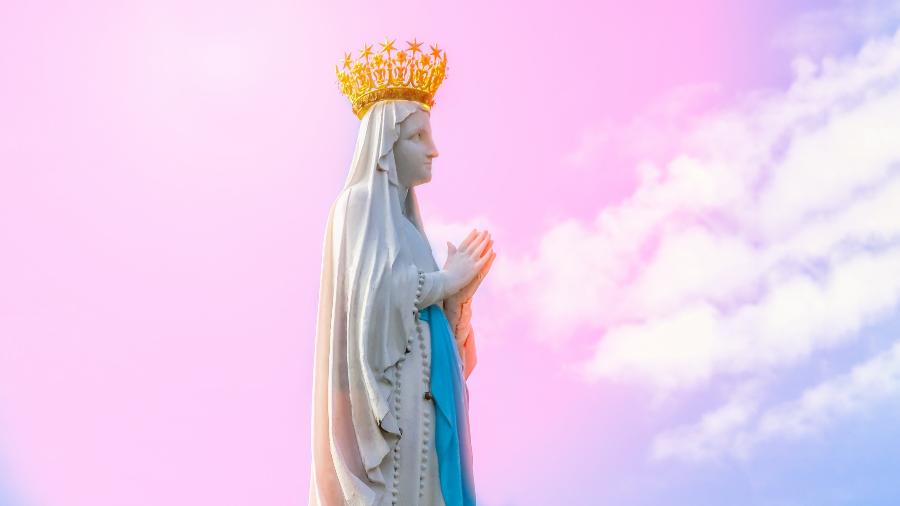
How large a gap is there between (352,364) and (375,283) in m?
0.59

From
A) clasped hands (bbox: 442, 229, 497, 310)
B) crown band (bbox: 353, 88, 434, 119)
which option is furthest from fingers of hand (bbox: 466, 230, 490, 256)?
crown band (bbox: 353, 88, 434, 119)

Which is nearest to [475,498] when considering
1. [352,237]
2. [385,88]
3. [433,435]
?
[433,435]

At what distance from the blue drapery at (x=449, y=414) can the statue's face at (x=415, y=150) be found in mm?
1077

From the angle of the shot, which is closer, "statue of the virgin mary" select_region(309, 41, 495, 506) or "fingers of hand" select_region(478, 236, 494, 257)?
"statue of the virgin mary" select_region(309, 41, 495, 506)

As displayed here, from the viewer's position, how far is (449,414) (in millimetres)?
11211

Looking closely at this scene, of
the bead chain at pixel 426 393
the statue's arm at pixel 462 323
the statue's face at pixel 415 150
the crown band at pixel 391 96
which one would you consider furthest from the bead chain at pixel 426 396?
the crown band at pixel 391 96

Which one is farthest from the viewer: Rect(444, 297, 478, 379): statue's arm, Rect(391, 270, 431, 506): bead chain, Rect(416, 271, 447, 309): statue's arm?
Rect(444, 297, 478, 379): statue's arm

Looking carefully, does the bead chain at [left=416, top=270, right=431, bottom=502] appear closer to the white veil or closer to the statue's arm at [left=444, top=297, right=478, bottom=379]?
the white veil

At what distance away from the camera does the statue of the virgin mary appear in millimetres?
10984

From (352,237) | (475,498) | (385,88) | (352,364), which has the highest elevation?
(385,88)

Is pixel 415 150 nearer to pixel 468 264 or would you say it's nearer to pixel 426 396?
pixel 468 264

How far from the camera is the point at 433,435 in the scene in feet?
36.6

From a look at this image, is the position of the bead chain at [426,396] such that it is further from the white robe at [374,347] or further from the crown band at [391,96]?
the crown band at [391,96]

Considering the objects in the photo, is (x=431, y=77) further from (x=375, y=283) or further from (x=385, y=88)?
(x=375, y=283)
